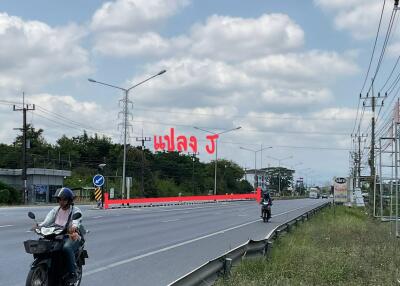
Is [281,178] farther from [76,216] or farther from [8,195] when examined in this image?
[76,216]

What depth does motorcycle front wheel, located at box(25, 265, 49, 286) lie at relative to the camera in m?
7.71

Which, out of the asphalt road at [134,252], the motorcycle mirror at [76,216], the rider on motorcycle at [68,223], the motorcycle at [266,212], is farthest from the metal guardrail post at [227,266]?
the motorcycle at [266,212]

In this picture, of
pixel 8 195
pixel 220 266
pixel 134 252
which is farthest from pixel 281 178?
A: pixel 220 266

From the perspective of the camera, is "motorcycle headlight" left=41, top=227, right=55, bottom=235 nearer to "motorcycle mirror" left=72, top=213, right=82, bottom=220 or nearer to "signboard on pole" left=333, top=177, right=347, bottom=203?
"motorcycle mirror" left=72, top=213, right=82, bottom=220

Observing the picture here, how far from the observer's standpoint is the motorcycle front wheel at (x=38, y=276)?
25.3ft

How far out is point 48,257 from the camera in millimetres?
8117

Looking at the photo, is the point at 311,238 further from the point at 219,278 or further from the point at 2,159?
the point at 2,159

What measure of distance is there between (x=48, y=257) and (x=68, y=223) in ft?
1.94

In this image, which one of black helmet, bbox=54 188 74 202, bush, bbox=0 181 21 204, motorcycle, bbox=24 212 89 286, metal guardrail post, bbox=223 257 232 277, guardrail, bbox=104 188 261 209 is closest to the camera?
motorcycle, bbox=24 212 89 286

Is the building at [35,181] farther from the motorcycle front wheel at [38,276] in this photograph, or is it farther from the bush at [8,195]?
the motorcycle front wheel at [38,276]

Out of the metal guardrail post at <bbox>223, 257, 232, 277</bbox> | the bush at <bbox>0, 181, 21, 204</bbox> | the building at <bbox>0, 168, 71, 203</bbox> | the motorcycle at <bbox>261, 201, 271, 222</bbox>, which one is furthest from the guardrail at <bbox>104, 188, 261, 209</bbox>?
the metal guardrail post at <bbox>223, 257, 232, 277</bbox>

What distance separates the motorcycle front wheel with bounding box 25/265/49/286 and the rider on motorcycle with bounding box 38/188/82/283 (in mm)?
355

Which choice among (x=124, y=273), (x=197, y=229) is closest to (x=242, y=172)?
(x=197, y=229)

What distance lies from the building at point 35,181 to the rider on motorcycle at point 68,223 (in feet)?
186
